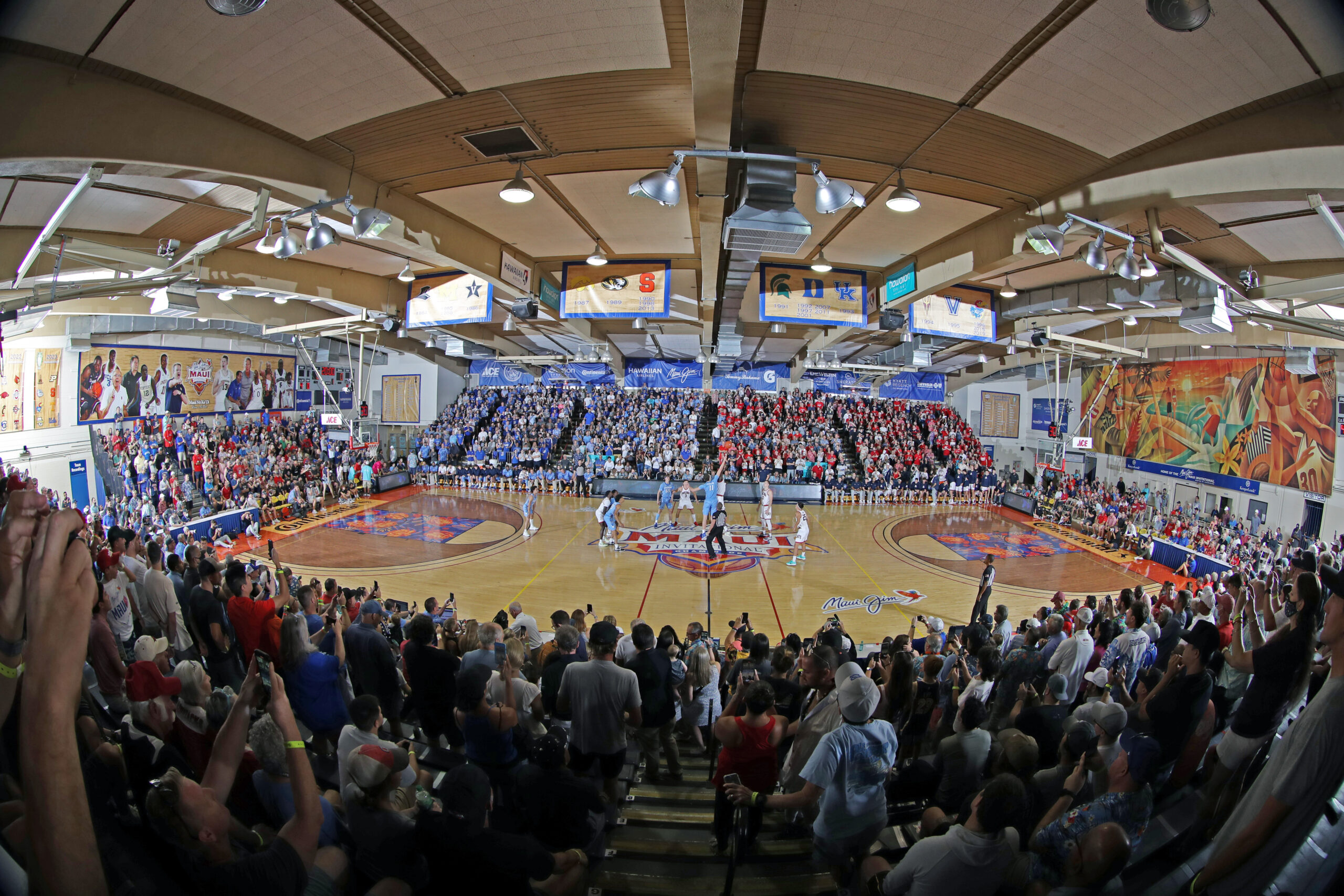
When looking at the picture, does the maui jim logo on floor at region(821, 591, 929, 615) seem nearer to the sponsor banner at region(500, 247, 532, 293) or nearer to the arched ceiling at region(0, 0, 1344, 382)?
the arched ceiling at region(0, 0, 1344, 382)

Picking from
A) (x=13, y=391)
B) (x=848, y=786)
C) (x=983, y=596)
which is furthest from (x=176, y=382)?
(x=983, y=596)

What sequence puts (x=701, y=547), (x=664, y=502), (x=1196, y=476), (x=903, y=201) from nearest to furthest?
(x=903, y=201), (x=701, y=547), (x=664, y=502), (x=1196, y=476)

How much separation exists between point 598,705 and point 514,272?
8.40m

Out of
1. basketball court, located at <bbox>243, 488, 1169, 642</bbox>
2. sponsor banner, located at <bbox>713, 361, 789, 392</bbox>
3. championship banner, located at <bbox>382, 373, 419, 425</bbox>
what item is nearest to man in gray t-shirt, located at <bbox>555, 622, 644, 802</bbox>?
basketball court, located at <bbox>243, 488, 1169, 642</bbox>

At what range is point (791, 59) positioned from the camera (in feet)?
13.7

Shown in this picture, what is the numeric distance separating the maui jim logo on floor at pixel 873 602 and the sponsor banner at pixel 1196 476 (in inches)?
537

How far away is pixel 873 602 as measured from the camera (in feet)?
33.6

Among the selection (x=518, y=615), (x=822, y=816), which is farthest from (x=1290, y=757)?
(x=518, y=615)

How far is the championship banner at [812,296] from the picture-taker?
31.6 ft

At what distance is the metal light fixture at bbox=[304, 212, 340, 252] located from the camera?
19.2 ft

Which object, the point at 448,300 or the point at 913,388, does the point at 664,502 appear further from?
the point at 913,388

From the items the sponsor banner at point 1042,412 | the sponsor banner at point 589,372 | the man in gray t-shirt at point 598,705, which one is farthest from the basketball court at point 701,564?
the sponsor banner at point 1042,412

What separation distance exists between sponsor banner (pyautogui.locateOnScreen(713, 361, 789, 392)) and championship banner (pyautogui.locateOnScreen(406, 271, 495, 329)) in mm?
14037

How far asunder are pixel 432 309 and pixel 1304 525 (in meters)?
21.6
